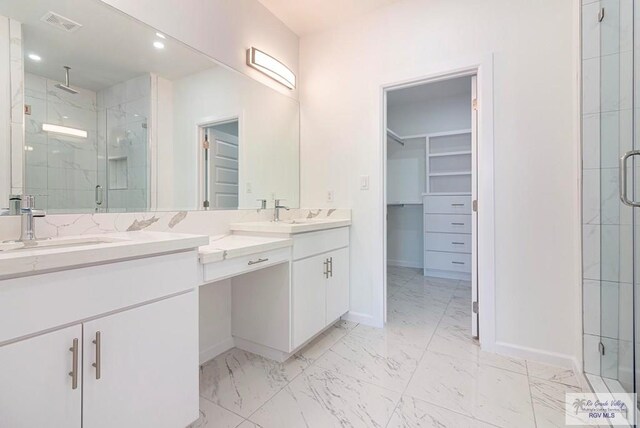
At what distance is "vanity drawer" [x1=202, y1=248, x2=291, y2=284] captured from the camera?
135 centimetres

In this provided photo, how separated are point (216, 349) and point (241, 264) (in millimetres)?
825

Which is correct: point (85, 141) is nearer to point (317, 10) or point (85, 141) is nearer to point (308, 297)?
point (308, 297)

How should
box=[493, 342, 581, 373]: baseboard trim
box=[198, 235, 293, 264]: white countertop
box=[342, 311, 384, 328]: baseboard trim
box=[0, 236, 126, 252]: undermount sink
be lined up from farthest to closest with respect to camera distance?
box=[342, 311, 384, 328]: baseboard trim < box=[493, 342, 581, 373]: baseboard trim < box=[198, 235, 293, 264]: white countertop < box=[0, 236, 126, 252]: undermount sink

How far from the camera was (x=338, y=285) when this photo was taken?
2324 mm

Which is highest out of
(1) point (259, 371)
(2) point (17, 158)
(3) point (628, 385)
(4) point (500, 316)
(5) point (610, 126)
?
(5) point (610, 126)

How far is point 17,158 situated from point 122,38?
76cm

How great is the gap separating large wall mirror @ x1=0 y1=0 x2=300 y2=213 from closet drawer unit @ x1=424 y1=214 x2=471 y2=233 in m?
2.72

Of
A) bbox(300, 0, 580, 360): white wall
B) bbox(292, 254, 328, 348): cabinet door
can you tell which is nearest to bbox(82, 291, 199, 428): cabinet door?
bbox(292, 254, 328, 348): cabinet door

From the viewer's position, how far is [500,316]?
1952mm

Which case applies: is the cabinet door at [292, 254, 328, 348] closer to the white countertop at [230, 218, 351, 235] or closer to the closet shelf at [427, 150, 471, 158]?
the white countertop at [230, 218, 351, 235]

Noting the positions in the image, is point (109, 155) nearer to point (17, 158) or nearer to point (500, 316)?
point (17, 158)

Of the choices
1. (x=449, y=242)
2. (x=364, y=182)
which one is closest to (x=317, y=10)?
(x=364, y=182)

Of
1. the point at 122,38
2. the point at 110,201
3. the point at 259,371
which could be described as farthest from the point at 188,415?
the point at 122,38

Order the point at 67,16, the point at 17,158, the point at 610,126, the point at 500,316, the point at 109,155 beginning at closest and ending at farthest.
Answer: the point at 17,158 < the point at 67,16 < the point at 109,155 < the point at 610,126 < the point at 500,316
